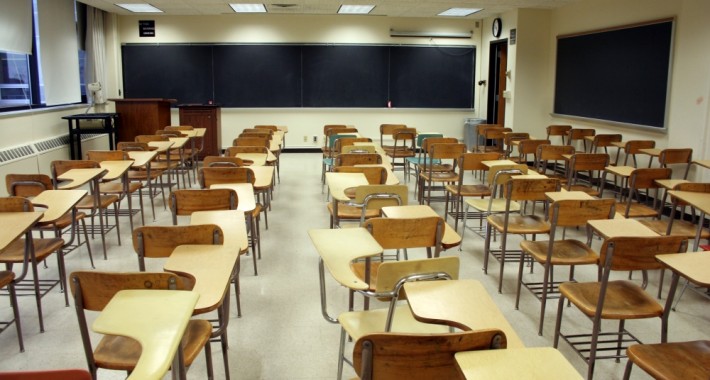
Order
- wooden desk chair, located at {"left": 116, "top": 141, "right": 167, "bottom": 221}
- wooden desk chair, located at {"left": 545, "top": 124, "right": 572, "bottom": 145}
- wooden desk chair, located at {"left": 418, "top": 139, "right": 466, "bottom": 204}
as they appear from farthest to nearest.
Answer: wooden desk chair, located at {"left": 545, "top": 124, "right": 572, "bottom": 145} < wooden desk chair, located at {"left": 116, "top": 141, "right": 167, "bottom": 221} < wooden desk chair, located at {"left": 418, "top": 139, "right": 466, "bottom": 204}

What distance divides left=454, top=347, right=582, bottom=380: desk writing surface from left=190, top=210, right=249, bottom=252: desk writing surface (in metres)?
1.42

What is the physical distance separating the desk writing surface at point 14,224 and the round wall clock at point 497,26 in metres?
9.45

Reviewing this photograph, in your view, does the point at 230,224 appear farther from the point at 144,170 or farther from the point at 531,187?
the point at 144,170

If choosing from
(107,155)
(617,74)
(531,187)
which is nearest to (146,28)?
(107,155)

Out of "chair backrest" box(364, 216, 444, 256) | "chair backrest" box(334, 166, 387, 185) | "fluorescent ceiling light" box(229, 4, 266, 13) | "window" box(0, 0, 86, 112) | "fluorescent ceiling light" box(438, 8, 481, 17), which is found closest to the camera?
"chair backrest" box(364, 216, 444, 256)

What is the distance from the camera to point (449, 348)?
1.69 metres

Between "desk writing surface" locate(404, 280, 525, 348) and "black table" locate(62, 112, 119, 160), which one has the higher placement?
"black table" locate(62, 112, 119, 160)

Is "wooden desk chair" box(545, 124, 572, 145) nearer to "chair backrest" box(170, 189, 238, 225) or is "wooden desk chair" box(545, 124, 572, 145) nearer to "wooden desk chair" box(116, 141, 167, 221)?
"wooden desk chair" box(116, 141, 167, 221)

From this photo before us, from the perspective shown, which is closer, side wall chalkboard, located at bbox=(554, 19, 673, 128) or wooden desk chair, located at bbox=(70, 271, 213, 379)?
wooden desk chair, located at bbox=(70, 271, 213, 379)

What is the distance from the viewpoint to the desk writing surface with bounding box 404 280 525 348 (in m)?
2.00

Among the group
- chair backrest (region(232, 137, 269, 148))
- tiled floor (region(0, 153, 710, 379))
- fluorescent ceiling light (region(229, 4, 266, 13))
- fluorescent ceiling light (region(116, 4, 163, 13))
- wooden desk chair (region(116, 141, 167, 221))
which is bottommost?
tiled floor (region(0, 153, 710, 379))

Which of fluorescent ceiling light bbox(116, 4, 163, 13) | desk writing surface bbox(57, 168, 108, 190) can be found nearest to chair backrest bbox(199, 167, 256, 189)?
desk writing surface bbox(57, 168, 108, 190)

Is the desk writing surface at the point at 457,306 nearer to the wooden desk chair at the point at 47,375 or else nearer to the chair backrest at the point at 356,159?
the wooden desk chair at the point at 47,375

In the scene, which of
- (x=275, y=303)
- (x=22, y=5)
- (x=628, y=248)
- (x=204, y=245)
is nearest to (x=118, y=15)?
(x=22, y=5)
